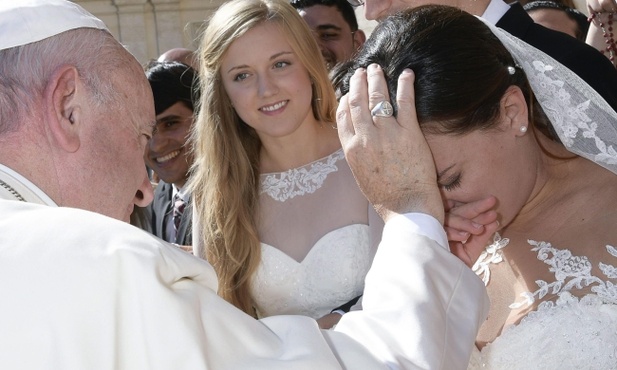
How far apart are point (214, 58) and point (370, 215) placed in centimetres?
103

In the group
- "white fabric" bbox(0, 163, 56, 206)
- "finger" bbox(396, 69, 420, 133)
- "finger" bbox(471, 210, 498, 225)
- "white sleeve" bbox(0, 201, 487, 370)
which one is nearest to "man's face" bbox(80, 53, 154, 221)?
"white fabric" bbox(0, 163, 56, 206)

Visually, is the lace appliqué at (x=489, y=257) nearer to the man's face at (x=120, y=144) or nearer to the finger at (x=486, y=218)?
the finger at (x=486, y=218)

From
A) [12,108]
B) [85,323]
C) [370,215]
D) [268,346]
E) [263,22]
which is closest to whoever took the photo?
[85,323]

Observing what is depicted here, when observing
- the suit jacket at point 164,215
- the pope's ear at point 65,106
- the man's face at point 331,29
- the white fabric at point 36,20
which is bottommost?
the suit jacket at point 164,215

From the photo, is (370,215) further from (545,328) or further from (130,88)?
(130,88)

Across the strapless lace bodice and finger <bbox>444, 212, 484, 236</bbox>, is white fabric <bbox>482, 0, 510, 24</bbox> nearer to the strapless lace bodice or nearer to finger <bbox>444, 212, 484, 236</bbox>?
the strapless lace bodice

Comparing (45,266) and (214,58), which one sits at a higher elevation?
(45,266)

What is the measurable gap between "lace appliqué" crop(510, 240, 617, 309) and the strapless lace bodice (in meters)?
1.25

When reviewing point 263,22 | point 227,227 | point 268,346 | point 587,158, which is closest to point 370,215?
point 227,227

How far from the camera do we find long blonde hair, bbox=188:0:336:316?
3991 mm

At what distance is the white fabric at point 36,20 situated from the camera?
2209 millimetres

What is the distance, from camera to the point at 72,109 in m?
2.15

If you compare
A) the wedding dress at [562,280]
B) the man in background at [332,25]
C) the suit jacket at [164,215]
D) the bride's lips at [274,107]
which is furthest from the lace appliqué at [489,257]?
the man in background at [332,25]

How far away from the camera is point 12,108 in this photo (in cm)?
210
